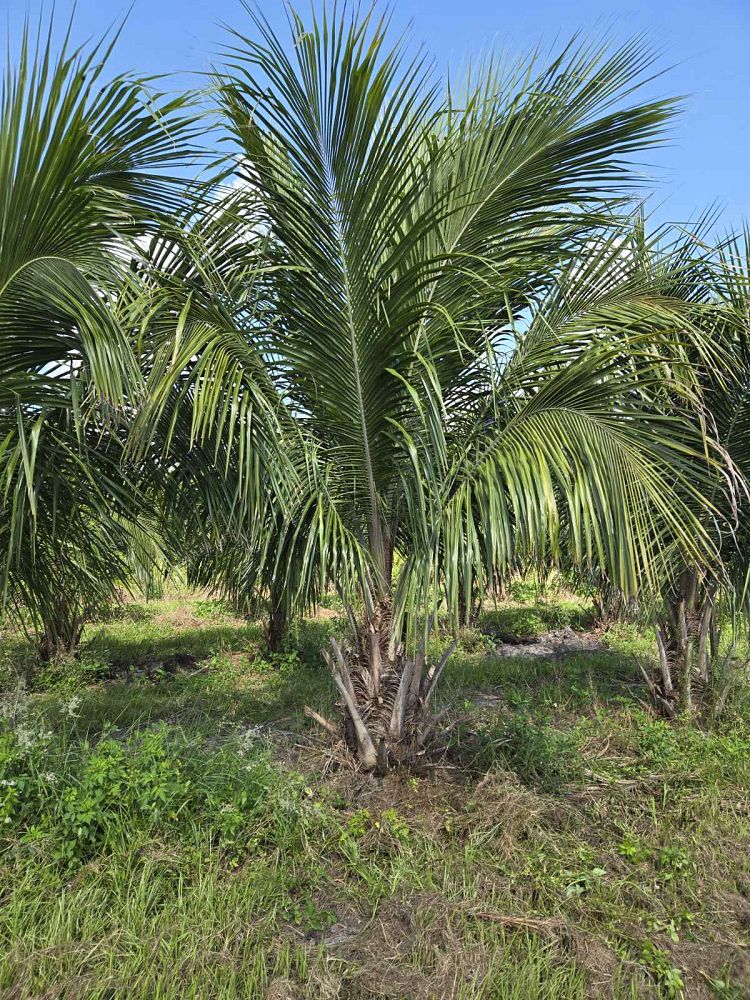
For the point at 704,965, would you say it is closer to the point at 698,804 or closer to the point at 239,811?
the point at 698,804

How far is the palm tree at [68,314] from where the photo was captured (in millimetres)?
2682

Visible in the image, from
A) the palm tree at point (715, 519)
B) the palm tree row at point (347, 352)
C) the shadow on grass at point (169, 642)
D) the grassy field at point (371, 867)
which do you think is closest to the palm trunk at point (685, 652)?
the palm tree at point (715, 519)

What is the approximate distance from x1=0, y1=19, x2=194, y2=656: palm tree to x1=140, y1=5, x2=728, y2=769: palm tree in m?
0.27

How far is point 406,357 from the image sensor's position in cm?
329

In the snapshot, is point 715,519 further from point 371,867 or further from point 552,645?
point 552,645

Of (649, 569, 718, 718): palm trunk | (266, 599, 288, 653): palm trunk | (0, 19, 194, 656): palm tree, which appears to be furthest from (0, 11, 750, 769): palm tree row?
(266, 599, 288, 653): palm trunk

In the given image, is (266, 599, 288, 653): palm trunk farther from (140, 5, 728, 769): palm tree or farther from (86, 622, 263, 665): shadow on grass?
(140, 5, 728, 769): palm tree

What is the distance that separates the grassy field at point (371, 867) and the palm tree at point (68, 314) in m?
0.88

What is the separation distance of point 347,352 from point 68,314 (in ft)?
3.84

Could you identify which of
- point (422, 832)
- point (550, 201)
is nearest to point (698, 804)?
point (422, 832)

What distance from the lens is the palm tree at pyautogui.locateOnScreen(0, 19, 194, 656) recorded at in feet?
8.80

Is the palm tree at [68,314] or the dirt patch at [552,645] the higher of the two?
the palm tree at [68,314]

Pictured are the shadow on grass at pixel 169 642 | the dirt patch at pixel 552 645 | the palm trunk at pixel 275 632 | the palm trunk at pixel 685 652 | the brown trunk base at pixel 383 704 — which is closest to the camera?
the brown trunk base at pixel 383 704

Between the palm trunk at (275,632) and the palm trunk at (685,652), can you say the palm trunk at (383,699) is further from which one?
the palm trunk at (275,632)
